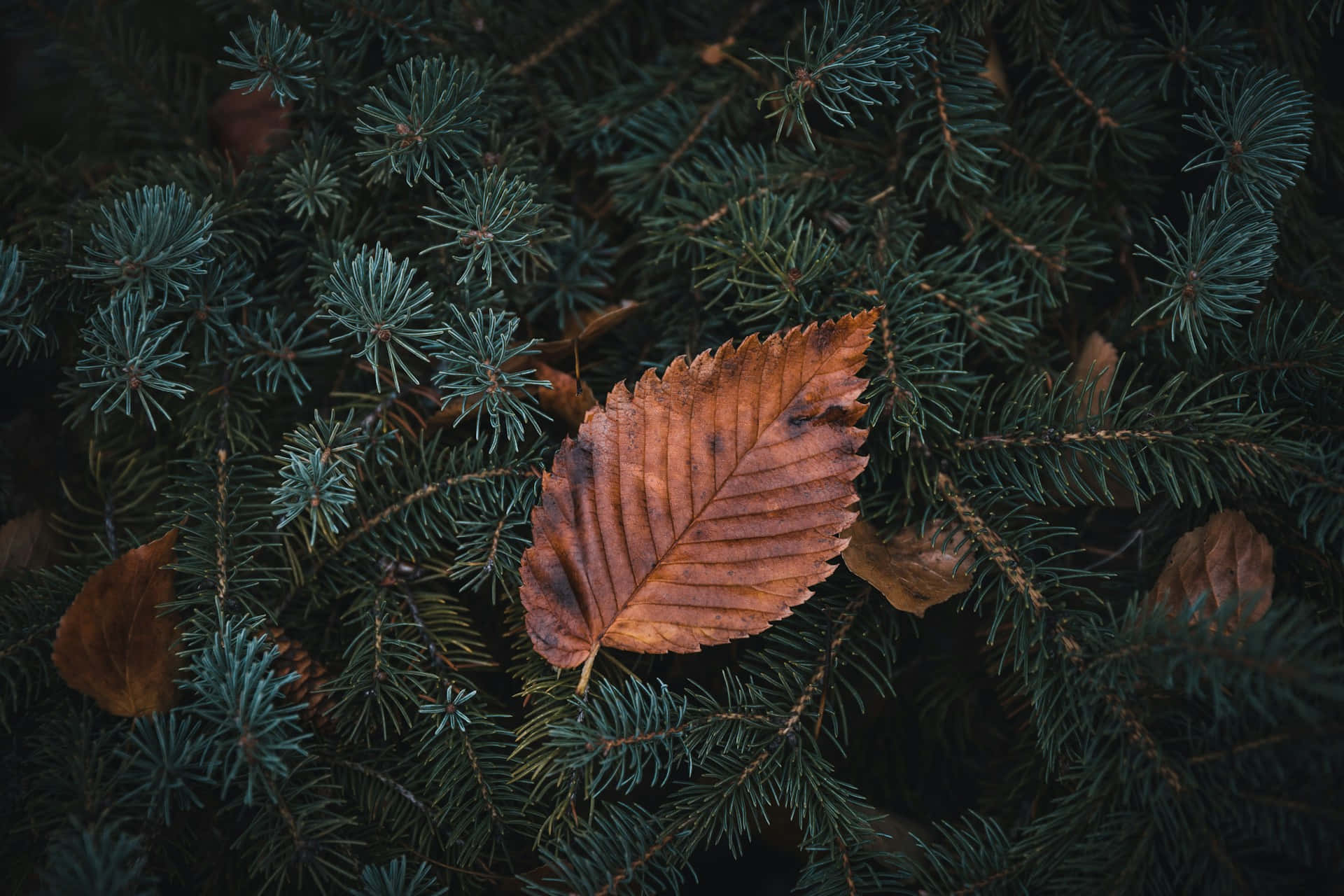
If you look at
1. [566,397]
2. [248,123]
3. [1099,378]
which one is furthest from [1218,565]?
[248,123]

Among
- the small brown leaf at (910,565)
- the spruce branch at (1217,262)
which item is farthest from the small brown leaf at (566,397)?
the spruce branch at (1217,262)

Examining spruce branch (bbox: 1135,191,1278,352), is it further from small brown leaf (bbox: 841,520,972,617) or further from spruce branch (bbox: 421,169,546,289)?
spruce branch (bbox: 421,169,546,289)

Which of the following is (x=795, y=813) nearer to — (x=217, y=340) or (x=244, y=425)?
(x=244, y=425)

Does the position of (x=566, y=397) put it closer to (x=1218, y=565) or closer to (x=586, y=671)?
(x=586, y=671)

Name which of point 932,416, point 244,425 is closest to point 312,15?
point 244,425

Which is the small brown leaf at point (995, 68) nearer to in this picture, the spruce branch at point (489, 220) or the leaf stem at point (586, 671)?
the spruce branch at point (489, 220)

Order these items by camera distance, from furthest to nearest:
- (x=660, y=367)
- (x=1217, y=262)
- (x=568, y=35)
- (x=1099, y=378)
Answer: (x=568, y=35) → (x=660, y=367) → (x=1099, y=378) → (x=1217, y=262)
